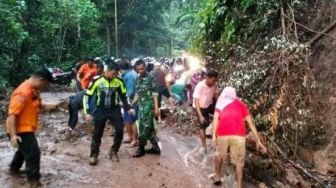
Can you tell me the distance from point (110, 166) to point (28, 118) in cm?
215

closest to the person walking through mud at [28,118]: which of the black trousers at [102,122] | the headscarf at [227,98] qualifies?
the black trousers at [102,122]

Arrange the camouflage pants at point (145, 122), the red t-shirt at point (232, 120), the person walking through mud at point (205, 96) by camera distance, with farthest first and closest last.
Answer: the person walking through mud at point (205, 96) < the camouflage pants at point (145, 122) < the red t-shirt at point (232, 120)

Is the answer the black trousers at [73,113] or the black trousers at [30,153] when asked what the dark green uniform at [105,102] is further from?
the black trousers at [73,113]

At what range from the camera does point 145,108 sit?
29.3ft

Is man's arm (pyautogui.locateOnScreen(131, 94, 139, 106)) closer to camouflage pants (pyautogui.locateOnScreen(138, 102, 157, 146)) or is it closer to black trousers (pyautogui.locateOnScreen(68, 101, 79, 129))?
camouflage pants (pyautogui.locateOnScreen(138, 102, 157, 146))

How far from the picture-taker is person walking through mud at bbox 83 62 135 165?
8.04 metres

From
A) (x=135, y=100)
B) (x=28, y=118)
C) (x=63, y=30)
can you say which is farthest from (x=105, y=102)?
(x=63, y=30)

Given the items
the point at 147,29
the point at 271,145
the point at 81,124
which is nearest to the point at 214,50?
the point at 81,124

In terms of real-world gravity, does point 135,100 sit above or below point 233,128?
above

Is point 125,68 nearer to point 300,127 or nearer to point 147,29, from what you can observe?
point 300,127

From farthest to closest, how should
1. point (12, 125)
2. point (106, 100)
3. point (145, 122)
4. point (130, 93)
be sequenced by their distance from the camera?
point (130, 93), point (145, 122), point (106, 100), point (12, 125)

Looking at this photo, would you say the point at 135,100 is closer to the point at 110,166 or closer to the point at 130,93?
the point at 130,93

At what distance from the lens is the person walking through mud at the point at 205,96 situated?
355 inches

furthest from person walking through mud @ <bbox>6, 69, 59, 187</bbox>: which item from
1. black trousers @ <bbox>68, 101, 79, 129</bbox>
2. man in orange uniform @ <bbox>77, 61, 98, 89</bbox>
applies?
man in orange uniform @ <bbox>77, 61, 98, 89</bbox>
